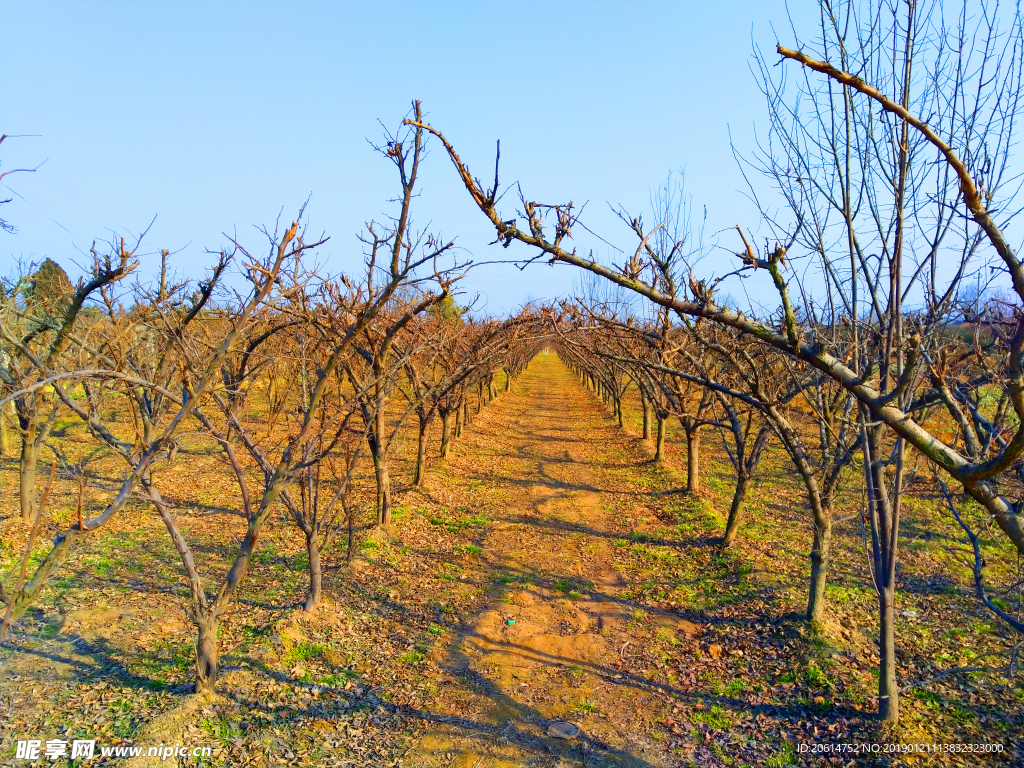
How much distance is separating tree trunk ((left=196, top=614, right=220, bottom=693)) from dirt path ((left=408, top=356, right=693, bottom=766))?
5.89 feet

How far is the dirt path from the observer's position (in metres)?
4.86

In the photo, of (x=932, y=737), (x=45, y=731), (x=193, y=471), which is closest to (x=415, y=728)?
(x=45, y=731)

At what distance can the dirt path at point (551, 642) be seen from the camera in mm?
4859

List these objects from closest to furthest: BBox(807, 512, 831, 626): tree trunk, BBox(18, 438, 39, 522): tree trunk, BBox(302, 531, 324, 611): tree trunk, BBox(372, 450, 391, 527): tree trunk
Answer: BBox(807, 512, 831, 626): tree trunk → BBox(302, 531, 324, 611): tree trunk → BBox(18, 438, 39, 522): tree trunk → BBox(372, 450, 391, 527): tree trunk

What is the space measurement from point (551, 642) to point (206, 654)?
348cm

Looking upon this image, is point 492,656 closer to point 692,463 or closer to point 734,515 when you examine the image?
point 734,515

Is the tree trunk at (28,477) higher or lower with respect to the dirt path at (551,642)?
higher

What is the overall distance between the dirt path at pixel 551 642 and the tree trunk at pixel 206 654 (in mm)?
1795

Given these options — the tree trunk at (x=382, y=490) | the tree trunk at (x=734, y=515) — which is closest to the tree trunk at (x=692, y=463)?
the tree trunk at (x=734, y=515)

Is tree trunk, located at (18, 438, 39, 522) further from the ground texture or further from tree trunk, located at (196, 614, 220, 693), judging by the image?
tree trunk, located at (196, 614, 220, 693)

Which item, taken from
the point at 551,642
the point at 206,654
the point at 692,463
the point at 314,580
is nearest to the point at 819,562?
the point at 551,642

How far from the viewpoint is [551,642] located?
21.6 ft

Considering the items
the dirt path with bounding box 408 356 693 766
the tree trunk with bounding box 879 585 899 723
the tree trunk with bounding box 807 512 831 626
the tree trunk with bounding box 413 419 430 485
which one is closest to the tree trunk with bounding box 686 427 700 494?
the dirt path with bounding box 408 356 693 766

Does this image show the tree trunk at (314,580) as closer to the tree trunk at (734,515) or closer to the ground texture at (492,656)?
the ground texture at (492,656)
